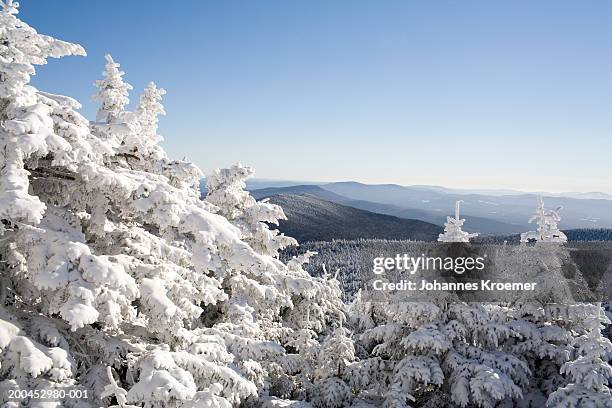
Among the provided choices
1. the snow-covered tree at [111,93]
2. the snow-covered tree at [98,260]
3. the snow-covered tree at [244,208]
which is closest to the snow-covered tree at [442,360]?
the snow-covered tree at [98,260]

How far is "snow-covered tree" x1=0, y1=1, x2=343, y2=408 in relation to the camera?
19.3ft

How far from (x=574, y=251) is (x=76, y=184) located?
14.3 m

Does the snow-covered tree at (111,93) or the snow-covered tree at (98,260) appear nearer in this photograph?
the snow-covered tree at (98,260)

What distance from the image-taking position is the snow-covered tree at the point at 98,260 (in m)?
5.89

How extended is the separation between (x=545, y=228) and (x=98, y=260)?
12.3m

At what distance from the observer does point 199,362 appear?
23.2 ft

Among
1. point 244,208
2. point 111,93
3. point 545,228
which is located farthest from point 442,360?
point 111,93

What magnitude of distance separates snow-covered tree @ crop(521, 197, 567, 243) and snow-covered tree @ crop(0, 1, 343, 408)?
340 inches

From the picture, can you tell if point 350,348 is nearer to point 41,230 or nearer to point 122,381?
point 122,381

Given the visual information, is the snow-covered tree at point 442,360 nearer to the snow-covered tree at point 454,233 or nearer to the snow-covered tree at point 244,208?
the snow-covered tree at point 454,233

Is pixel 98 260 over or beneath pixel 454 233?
beneath

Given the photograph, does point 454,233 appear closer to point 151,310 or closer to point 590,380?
point 590,380

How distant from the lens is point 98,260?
599 cm

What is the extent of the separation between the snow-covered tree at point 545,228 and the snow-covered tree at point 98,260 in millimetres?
8636
